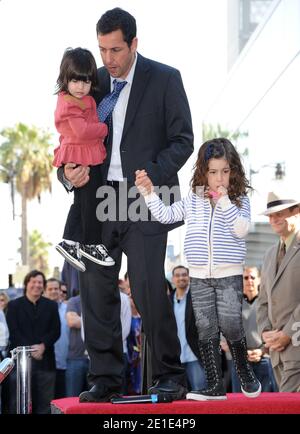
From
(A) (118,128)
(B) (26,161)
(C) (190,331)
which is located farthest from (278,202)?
(B) (26,161)

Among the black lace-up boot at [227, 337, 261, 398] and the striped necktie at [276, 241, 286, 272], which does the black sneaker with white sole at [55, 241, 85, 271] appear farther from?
the striped necktie at [276, 241, 286, 272]

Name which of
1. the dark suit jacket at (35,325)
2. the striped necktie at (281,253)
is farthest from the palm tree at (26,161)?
the striped necktie at (281,253)

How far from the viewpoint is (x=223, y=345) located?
29.8 feet

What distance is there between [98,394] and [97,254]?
2.42 feet

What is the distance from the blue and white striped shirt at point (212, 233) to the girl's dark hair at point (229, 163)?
62mm

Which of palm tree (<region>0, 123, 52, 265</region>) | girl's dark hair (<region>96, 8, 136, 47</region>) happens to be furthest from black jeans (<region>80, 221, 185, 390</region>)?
palm tree (<region>0, 123, 52, 265</region>)

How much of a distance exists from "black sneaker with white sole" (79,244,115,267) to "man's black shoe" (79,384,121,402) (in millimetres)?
656

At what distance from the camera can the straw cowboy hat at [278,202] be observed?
610 centimetres

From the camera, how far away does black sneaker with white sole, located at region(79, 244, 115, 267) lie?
4863 mm

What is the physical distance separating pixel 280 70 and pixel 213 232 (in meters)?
12.8

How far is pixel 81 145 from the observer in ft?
15.9

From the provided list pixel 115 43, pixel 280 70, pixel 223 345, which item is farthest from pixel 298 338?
pixel 280 70

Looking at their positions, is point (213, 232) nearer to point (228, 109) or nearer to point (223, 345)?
point (223, 345)
